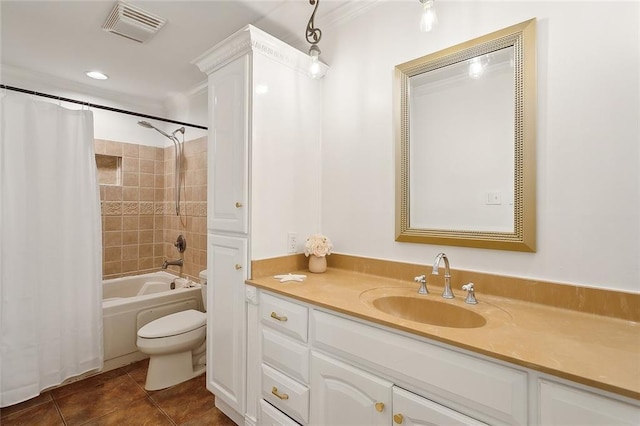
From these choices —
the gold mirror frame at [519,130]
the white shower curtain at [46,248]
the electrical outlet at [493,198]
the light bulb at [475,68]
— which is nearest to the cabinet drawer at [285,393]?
the gold mirror frame at [519,130]

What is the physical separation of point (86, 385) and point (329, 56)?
2823 millimetres

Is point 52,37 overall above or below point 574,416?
above

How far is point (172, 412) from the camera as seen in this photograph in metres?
1.81

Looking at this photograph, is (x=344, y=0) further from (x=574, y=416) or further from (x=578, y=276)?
(x=574, y=416)

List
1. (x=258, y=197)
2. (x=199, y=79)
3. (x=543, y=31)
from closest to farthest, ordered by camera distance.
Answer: (x=543, y=31) < (x=258, y=197) < (x=199, y=79)

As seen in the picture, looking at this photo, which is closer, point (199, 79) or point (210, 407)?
point (210, 407)

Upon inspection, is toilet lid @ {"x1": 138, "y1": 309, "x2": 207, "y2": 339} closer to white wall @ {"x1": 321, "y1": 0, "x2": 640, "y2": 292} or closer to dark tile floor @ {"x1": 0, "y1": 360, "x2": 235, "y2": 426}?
dark tile floor @ {"x1": 0, "y1": 360, "x2": 235, "y2": 426}

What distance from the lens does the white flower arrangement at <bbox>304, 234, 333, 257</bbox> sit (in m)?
1.73

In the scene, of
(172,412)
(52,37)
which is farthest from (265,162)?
(52,37)

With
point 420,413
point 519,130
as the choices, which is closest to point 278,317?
point 420,413

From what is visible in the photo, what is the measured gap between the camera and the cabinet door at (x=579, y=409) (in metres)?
0.67

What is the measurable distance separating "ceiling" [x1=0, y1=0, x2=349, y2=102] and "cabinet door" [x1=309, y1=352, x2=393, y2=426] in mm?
1896

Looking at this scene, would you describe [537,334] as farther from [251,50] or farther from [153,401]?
[153,401]

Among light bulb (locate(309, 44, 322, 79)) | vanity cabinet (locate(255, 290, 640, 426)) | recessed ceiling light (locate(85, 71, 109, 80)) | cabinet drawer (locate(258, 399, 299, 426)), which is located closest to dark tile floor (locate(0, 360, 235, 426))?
cabinet drawer (locate(258, 399, 299, 426))
